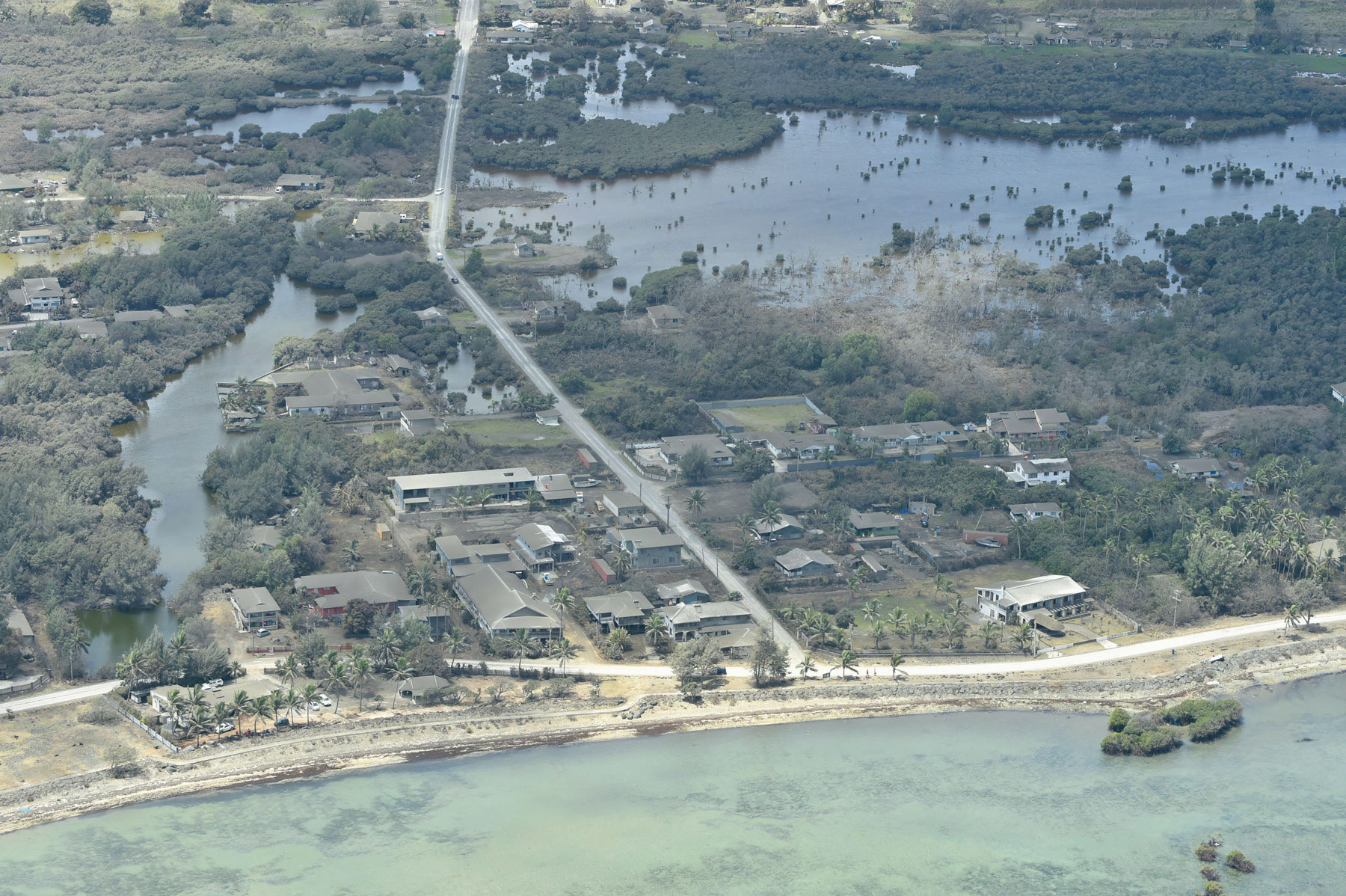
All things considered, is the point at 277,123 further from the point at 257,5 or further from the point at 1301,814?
the point at 1301,814

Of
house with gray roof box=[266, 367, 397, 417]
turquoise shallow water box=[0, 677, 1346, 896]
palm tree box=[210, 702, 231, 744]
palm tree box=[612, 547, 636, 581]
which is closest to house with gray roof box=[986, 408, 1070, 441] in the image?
palm tree box=[612, 547, 636, 581]

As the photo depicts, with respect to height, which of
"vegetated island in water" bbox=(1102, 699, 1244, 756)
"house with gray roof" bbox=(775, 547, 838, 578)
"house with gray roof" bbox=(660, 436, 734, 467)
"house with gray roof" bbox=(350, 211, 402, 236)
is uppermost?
"house with gray roof" bbox=(350, 211, 402, 236)

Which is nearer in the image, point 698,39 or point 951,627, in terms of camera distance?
point 951,627

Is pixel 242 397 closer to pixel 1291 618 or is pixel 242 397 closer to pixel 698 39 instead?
pixel 1291 618

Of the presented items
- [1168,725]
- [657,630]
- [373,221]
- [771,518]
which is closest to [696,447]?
[771,518]

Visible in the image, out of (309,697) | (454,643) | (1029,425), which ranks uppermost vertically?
(1029,425)

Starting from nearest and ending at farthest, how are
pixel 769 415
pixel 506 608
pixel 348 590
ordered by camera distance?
pixel 506 608 → pixel 348 590 → pixel 769 415

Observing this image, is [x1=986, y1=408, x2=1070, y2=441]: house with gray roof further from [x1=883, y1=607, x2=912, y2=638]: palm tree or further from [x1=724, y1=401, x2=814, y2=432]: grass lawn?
Answer: [x1=883, y1=607, x2=912, y2=638]: palm tree

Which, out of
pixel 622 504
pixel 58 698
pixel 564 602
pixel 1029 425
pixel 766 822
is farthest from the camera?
pixel 1029 425

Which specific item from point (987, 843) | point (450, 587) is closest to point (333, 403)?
point (450, 587)
